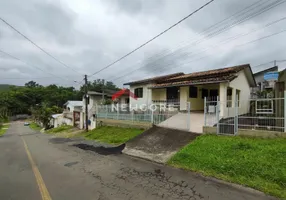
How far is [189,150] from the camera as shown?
6.88m

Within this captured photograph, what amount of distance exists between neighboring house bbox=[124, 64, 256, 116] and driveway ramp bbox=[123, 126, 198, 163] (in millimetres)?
4021

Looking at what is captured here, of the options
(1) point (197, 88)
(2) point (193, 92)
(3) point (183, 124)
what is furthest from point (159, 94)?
(3) point (183, 124)

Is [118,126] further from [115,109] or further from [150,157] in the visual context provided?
[150,157]

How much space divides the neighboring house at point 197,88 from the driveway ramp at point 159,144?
13.2 ft

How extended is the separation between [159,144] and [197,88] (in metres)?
9.13

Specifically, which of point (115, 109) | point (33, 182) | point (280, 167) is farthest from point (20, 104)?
point (280, 167)

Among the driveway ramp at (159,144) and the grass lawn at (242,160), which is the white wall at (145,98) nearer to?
the driveway ramp at (159,144)

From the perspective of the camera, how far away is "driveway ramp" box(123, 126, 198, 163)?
735 cm

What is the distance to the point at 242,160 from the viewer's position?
536cm

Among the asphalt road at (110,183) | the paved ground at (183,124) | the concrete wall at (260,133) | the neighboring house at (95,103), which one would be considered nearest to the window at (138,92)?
the neighboring house at (95,103)

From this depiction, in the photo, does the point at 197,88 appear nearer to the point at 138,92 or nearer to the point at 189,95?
the point at 189,95

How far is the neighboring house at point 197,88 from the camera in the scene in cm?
1281

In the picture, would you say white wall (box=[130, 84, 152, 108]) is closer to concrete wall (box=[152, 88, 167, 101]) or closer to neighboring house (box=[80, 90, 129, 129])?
concrete wall (box=[152, 88, 167, 101])

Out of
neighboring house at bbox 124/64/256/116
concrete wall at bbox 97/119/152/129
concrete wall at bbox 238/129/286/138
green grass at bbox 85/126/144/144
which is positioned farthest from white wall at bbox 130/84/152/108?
concrete wall at bbox 238/129/286/138
